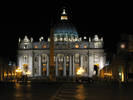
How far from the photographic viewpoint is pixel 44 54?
159m

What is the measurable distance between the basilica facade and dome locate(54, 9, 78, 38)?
1564 centimetres

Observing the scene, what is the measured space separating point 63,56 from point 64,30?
82.2 feet

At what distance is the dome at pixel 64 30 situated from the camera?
582 feet

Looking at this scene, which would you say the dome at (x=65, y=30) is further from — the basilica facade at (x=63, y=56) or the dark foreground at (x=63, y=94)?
the dark foreground at (x=63, y=94)

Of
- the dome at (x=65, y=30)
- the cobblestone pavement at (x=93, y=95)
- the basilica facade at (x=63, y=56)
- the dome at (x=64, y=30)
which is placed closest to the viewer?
the cobblestone pavement at (x=93, y=95)

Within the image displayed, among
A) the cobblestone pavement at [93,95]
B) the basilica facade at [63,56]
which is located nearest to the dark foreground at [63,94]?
the cobblestone pavement at [93,95]

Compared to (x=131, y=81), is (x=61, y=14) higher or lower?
higher

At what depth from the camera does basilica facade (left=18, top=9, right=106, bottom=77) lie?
15575 centimetres

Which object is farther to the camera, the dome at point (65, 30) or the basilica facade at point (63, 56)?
the dome at point (65, 30)

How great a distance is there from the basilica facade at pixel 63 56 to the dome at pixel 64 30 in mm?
15637

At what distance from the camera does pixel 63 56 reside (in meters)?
158

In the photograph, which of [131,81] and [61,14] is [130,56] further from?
[61,14]

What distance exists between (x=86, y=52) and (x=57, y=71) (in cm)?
1647

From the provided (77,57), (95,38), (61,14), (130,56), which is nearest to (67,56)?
(77,57)
